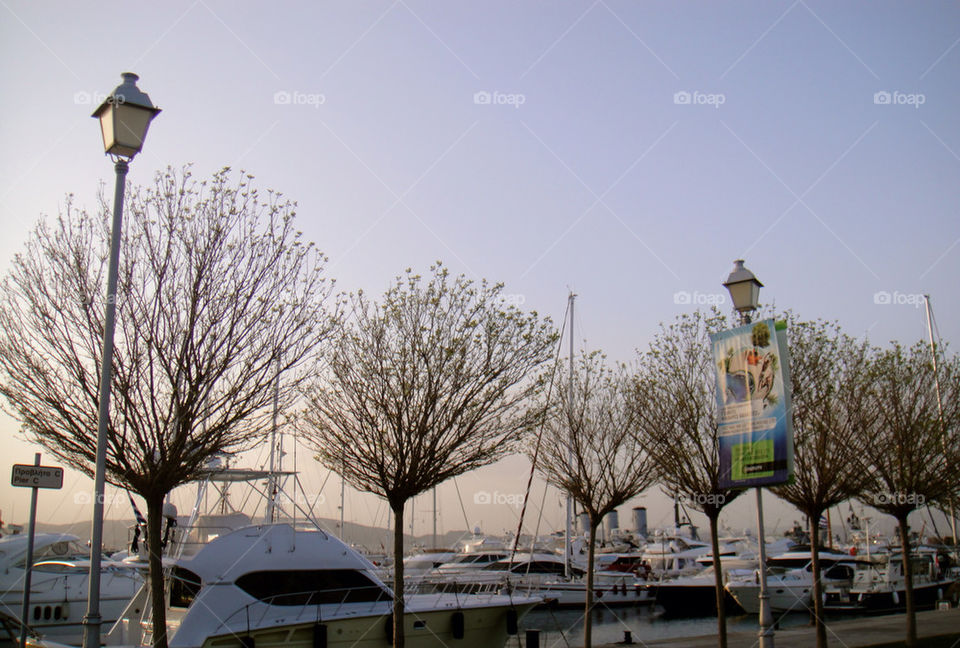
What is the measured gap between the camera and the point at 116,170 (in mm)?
9781

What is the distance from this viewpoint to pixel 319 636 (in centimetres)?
A: 1543

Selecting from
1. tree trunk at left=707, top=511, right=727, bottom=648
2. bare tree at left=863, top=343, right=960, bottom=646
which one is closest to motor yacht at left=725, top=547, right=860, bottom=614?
bare tree at left=863, top=343, right=960, bottom=646

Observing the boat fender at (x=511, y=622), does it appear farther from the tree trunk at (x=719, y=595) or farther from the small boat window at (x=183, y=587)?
the small boat window at (x=183, y=587)

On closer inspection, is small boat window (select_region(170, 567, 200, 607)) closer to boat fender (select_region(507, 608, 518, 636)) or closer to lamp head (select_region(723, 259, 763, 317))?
boat fender (select_region(507, 608, 518, 636))

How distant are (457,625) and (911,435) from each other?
11.9 m

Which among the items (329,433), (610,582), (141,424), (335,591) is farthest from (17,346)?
(610,582)

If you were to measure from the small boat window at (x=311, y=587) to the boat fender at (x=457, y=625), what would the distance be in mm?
1873

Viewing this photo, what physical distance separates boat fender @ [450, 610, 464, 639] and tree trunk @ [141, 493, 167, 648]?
7.99 meters

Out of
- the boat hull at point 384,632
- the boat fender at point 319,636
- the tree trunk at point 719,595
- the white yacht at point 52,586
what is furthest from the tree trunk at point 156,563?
the tree trunk at point 719,595

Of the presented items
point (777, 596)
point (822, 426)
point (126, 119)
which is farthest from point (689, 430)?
point (777, 596)

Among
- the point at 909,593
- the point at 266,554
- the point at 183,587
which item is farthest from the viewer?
the point at 909,593

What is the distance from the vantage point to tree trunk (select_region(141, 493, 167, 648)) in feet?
37.5

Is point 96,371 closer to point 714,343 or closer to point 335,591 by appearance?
point 335,591

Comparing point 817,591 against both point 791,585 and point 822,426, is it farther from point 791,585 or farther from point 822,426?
point 791,585
